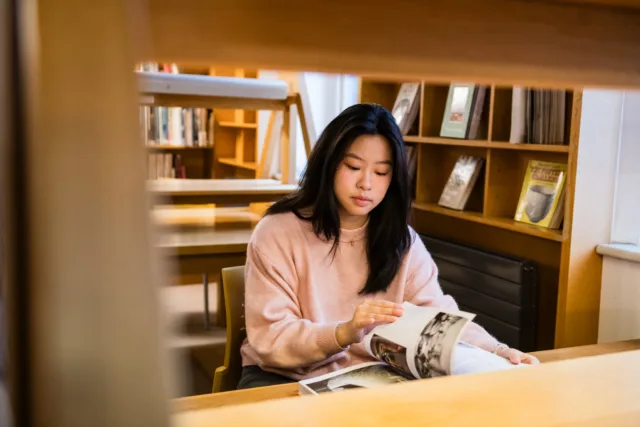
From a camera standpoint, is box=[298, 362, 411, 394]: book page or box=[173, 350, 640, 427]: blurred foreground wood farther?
box=[298, 362, 411, 394]: book page

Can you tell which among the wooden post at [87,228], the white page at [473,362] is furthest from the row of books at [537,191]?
the wooden post at [87,228]

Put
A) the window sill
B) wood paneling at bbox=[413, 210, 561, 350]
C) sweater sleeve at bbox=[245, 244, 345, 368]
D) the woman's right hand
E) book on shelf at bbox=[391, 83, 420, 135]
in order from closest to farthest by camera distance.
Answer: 1. the woman's right hand
2. sweater sleeve at bbox=[245, 244, 345, 368]
3. the window sill
4. wood paneling at bbox=[413, 210, 561, 350]
5. book on shelf at bbox=[391, 83, 420, 135]

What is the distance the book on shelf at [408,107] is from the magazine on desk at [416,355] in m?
1.92

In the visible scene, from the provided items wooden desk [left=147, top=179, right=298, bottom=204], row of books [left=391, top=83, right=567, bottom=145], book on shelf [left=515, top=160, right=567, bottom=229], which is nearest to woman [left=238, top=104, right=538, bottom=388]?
row of books [left=391, top=83, right=567, bottom=145]

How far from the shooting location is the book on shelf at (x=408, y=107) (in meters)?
3.07

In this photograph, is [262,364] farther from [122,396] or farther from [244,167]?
[244,167]

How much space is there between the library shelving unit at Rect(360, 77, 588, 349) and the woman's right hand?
107 centimetres

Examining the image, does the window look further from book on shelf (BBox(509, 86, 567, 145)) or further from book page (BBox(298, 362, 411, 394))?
book page (BBox(298, 362, 411, 394))

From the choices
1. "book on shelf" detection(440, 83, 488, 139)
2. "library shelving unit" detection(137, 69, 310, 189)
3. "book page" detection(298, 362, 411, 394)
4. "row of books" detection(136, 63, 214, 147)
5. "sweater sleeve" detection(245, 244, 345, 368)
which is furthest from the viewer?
"row of books" detection(136, 63, 214, 147)

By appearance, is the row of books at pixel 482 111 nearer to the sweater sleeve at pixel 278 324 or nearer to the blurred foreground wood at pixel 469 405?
the sweater sleeve at pixel 278 324

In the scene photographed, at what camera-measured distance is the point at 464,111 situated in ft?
9.04

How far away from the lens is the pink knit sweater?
1422 mm

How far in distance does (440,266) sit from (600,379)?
2358 mm

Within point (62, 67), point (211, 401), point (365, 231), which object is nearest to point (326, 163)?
point (365, 231)
